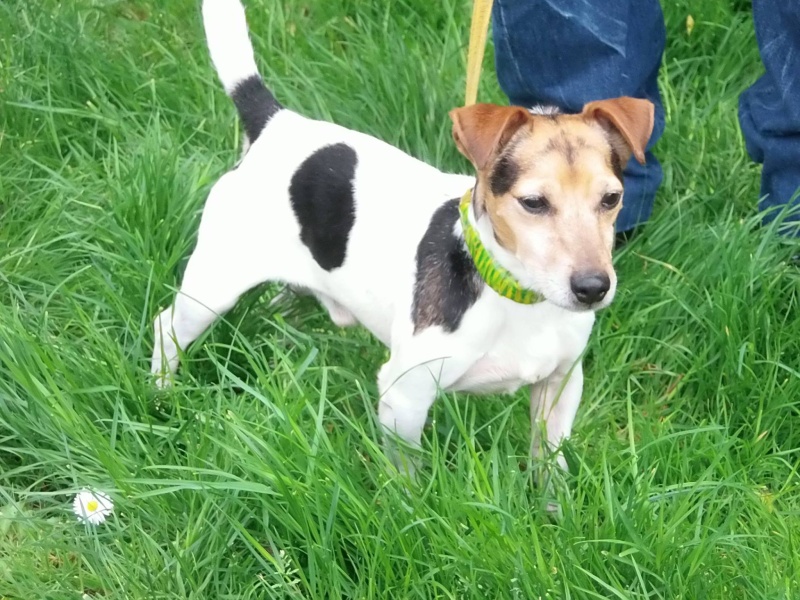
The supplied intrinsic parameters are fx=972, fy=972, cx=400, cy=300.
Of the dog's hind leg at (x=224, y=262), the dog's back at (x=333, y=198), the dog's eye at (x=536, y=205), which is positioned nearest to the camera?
the dog's eye at (x=536, y=205)

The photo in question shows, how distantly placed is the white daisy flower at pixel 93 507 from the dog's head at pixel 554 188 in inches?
49.1

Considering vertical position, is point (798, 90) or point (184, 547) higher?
point (798, 90)

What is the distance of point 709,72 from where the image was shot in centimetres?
466

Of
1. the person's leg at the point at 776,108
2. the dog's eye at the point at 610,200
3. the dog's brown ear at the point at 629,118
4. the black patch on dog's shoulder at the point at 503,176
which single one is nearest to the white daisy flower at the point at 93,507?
the black patch on dog's shoulder at the point at 503,176

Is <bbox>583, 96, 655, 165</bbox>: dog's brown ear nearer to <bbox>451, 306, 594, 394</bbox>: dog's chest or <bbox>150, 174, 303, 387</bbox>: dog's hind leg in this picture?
<bbox>451, 306, 594, 394</bbox>: dog's chest

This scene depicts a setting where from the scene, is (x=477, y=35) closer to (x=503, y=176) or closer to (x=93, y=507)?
(x=503, y=176)

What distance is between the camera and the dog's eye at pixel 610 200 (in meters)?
2.43

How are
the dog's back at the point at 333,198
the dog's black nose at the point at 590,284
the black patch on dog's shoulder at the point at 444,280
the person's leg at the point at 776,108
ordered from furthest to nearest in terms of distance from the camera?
the person's leg at the point at 776,108
the dog's back at the point at 333,198
the black patch on dog's shoulder at the point at 444,280
the dog's black nose at the point at 590,284

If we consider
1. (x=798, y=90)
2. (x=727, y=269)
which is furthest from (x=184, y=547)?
(x=798, y=90)

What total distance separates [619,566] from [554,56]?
2.00 metres

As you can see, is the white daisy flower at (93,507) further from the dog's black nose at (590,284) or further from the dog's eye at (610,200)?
the dog's eye at (610,200)

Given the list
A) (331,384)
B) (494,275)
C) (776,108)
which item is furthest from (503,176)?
(776,108)

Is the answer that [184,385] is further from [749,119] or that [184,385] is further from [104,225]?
[749,119]

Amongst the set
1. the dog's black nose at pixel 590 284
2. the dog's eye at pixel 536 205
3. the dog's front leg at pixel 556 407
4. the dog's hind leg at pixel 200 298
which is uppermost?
the dog's eye at pixel 536 205
